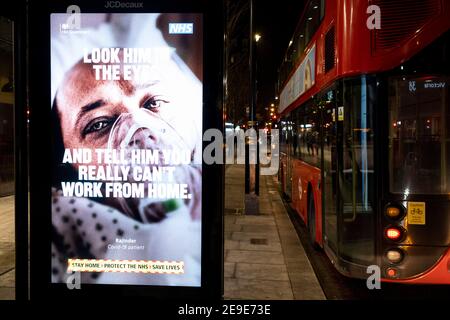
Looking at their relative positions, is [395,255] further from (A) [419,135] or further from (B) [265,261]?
(B) [265,261]

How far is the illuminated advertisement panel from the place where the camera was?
→ 3975mm

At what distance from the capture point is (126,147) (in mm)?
4078

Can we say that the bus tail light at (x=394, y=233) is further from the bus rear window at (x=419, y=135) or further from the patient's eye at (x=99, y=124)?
the patient's eye at (x=99, y=124)

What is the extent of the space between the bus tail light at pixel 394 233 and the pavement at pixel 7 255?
416 centimetres

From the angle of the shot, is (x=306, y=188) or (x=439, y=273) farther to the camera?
(x=306, y=188)

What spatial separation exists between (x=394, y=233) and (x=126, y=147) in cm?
297

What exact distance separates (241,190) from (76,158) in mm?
13179

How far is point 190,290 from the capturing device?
13.5 ft

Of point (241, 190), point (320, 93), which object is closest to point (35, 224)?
point (320, 93)

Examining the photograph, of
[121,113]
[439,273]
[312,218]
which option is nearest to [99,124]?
[121,113]

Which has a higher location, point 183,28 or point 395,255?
point 183,28

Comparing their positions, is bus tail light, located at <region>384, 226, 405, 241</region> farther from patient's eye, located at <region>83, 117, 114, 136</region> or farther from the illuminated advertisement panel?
patient's eye, located at <region>83, 117, 114, 136</region>

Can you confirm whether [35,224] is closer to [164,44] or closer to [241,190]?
[164,44]
